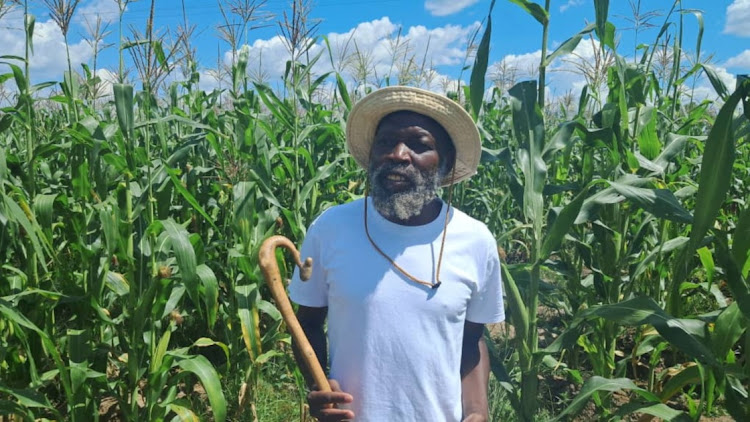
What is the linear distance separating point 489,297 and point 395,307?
0.34m

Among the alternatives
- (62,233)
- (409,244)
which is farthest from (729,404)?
(62,233)

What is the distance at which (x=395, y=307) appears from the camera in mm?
1596

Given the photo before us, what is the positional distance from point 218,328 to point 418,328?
101 inches

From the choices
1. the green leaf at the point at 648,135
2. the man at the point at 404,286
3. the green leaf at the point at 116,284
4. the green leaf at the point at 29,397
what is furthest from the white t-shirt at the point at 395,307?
the green leaf at the point at 648,135

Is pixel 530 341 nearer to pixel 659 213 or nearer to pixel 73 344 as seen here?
pixel 659 213

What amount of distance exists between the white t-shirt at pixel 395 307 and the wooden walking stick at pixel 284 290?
0.13 meters

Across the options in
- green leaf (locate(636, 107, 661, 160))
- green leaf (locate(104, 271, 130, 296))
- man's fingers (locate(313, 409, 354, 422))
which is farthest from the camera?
green leaf (locate(636, 107, 661, 160))

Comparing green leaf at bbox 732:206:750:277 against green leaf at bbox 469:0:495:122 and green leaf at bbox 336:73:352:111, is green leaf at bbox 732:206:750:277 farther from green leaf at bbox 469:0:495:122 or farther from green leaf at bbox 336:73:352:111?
green leaf at bbox 336:73:352:111

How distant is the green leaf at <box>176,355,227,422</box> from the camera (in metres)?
2.34

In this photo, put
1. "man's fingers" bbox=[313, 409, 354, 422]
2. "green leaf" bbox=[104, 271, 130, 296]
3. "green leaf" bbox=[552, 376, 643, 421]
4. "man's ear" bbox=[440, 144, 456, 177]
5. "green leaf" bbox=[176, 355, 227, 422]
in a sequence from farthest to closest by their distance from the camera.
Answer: "green leaf" bbox=[104, 271, 130, 296] < "green leaf" bbox=[176, 355, 227, 422] < "green leaf" bbox=[552, 376, 643, 421] < "man's ear" bbox=[440, 144, 456, 177] < "man's fingers" bbox=[313, 409, 354, 422]

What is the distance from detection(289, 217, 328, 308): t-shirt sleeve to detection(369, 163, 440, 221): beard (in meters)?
0.21

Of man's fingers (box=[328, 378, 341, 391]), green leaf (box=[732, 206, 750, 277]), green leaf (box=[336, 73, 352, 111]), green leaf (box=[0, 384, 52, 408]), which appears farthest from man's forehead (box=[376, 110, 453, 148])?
green leaf (box=[336, 73, 352, 111])

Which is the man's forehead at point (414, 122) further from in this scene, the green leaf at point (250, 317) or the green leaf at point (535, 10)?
the green leaf at point (250, 317)

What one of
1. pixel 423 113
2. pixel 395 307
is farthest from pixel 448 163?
pixel 395 307
